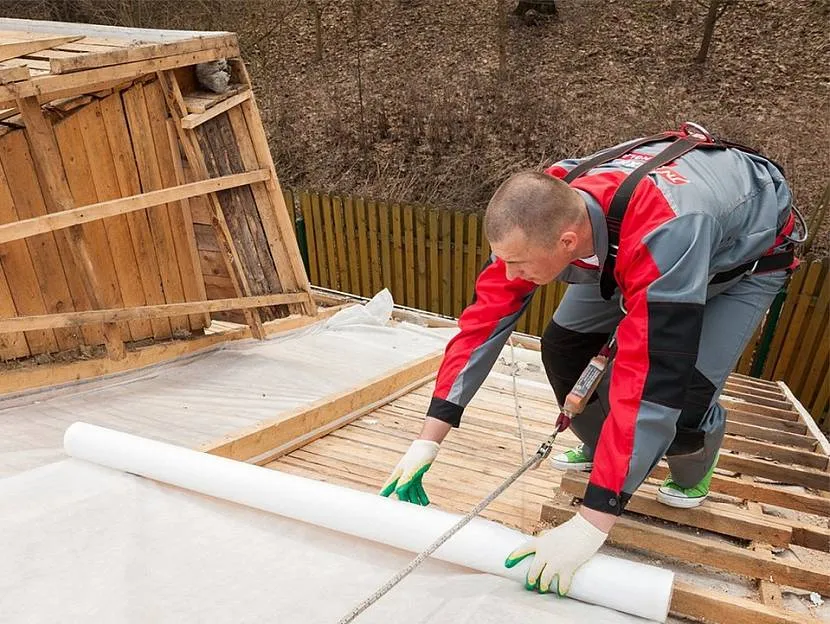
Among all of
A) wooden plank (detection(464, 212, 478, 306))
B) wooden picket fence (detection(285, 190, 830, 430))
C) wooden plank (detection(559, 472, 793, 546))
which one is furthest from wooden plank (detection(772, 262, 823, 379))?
wooden plank (detection(559, 472, 793, 546))

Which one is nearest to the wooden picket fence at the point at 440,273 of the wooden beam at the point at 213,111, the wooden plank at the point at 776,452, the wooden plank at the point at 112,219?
the wooden plank at the point at 776,452

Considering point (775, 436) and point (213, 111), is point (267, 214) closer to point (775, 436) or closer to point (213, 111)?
point (213, 111)

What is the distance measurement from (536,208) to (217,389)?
9.55ft

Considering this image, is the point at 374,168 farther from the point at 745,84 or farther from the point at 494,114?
the point at 745,84

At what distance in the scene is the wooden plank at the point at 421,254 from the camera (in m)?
8.03

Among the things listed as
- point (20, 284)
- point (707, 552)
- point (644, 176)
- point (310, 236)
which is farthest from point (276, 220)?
point (310, 236)

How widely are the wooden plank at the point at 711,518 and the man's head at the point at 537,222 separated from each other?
3.41 feet

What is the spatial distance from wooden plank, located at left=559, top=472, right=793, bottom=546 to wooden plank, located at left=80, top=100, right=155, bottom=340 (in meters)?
3.33

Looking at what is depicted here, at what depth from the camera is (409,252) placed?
329 inches

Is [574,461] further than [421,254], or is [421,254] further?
[421,254]

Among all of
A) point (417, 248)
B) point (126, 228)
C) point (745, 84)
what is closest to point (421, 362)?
point (126, 228)

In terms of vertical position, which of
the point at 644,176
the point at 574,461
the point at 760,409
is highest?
the point at 644,176

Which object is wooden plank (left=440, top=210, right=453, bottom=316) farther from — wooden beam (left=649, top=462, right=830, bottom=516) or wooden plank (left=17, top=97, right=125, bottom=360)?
wooden beam (left=649, top=462, right=830, bottom=516)

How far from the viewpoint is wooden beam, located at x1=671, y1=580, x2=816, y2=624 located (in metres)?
1.76
